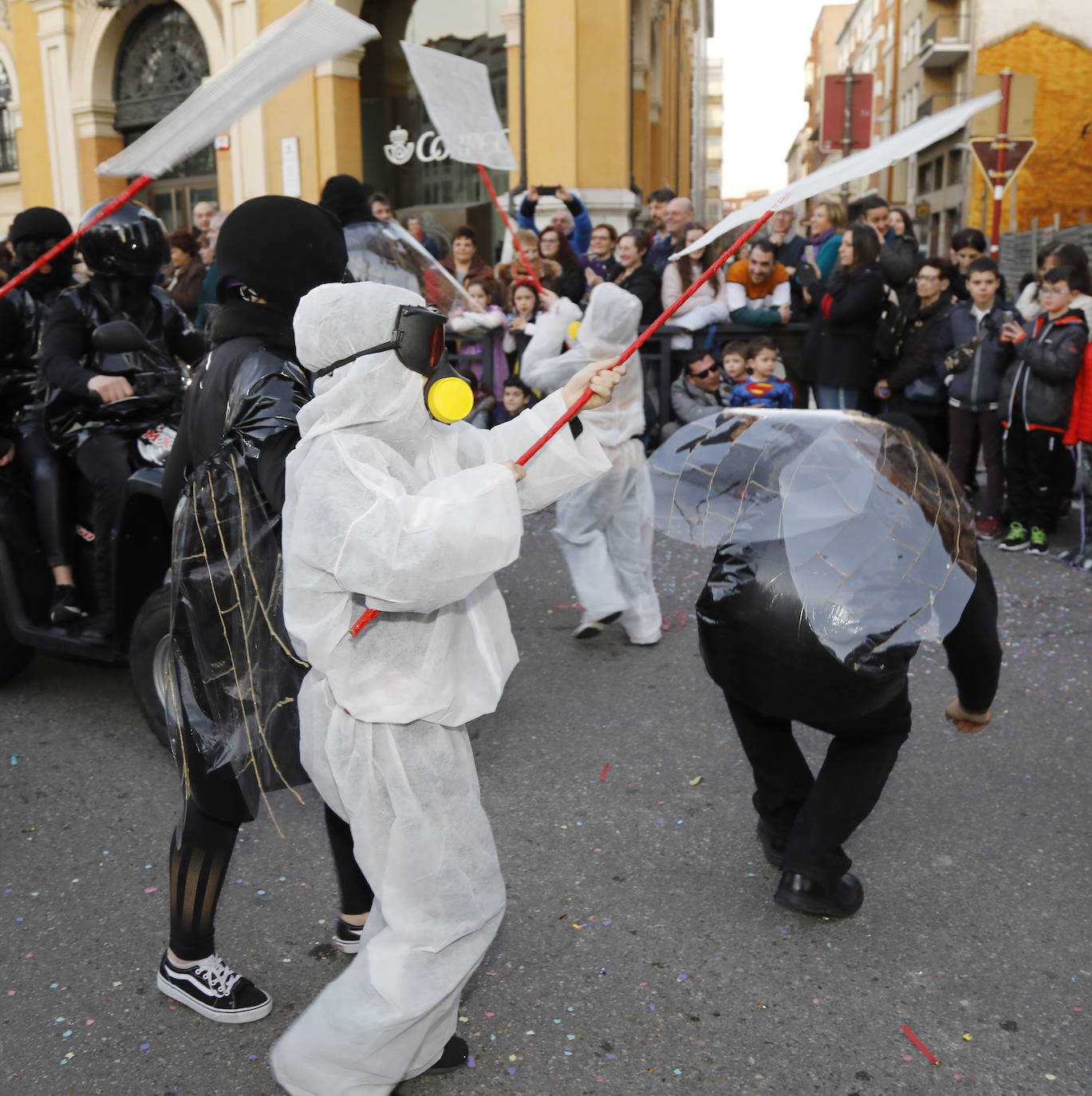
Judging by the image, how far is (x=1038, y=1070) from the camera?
8.04ft

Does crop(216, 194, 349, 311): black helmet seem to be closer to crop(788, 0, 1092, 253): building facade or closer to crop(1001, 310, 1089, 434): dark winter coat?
crop(1001, 310, 1089, 434): dark winter coat

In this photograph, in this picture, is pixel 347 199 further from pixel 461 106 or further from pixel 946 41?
pixel 946 41

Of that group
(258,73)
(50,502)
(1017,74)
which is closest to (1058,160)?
(1017,74)

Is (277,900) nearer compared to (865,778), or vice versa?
(865,778)

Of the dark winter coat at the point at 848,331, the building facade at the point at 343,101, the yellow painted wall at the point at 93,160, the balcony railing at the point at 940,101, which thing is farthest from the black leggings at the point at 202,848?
the balcony railing at the point at 940,101

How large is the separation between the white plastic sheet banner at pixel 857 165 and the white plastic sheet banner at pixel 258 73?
0.90 metres

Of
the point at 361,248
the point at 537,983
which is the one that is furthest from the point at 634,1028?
the point at 361,248

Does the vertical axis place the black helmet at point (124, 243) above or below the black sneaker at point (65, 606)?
above

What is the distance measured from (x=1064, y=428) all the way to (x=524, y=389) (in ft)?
12.2

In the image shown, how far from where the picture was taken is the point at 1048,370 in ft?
21.3

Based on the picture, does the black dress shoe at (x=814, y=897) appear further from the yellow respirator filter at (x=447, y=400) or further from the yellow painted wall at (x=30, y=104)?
the yellow painted wall at (x=30, y=104)

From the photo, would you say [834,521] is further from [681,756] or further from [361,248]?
[361,248]

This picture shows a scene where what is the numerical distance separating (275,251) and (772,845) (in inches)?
81.0

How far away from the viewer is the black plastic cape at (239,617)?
2.43 meters
